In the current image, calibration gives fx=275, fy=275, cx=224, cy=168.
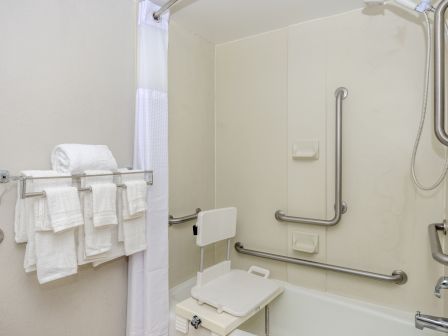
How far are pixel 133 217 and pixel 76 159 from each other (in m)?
0.39

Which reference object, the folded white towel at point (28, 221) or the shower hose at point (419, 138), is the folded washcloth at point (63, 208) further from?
the shower hose at point (419, 138)

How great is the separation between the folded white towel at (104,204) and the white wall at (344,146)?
1.08 meters

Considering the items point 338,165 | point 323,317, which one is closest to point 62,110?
point 338,165

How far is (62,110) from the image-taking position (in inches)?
47.3

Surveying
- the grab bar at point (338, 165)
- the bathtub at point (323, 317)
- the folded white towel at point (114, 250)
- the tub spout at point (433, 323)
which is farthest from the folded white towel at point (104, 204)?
the tub spout at point (433, 323)

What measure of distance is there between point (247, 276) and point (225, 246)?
0.44 m

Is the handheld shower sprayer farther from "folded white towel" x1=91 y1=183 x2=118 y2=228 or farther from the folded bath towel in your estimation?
the folded bath towel

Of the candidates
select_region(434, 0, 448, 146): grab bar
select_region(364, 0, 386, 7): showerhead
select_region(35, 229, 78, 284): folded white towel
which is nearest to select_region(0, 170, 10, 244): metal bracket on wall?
select_region(35, 229, 78, 284): folded white towel

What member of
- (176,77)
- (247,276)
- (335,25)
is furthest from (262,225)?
(335,25)

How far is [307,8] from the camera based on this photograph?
1639 mm

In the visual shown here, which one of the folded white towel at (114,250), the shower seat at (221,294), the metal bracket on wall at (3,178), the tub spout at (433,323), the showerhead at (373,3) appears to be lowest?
the shower seat at (221,294)

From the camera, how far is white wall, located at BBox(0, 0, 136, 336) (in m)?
1.04

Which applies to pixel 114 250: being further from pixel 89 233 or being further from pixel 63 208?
pixel 63 208

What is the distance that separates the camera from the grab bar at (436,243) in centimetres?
106
